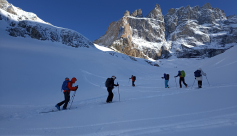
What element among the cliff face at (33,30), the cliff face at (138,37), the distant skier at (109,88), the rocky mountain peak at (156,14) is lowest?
the distant skier at (109,88)

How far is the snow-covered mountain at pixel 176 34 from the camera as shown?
334 feet

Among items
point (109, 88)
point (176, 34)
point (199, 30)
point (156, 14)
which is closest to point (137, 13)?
point (156, 14)

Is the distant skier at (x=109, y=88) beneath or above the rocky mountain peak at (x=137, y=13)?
beneath

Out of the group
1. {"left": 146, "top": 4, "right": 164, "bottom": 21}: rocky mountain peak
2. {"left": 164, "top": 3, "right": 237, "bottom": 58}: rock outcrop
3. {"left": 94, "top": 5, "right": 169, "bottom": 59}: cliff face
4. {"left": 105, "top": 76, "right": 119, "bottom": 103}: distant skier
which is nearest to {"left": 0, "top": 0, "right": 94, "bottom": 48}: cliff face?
{"left": 105, "top": 76, "right": 119, "bottom": 103}: distant skier

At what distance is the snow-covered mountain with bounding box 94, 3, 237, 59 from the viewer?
102 meters

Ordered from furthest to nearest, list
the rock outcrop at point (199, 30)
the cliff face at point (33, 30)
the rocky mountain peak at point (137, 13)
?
the rocky mountain peak at point (137, 13)
the rock outcrop at point (199, 30)
the cliff face at point (33, 30)

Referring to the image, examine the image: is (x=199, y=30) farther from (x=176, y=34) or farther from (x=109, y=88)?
(x=109, y=88)

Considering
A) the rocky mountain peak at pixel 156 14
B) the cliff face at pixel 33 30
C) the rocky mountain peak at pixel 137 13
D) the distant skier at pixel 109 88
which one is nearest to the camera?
the distant skier at pixel 109 88

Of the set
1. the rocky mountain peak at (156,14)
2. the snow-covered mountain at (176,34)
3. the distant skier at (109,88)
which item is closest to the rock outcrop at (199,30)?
the snow-covered mountain at (176,34)

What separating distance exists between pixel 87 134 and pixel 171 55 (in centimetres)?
11902

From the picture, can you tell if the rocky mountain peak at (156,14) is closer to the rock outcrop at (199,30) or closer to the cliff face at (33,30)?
the rock outcrop at (199,30)

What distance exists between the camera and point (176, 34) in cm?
12394

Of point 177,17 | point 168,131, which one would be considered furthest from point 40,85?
point 177,17

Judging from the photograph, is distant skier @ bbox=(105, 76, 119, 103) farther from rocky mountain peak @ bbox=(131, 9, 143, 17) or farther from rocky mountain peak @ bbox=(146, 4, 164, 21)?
rocky mountain peak @ bbox=(131, 9, 143, 17)
